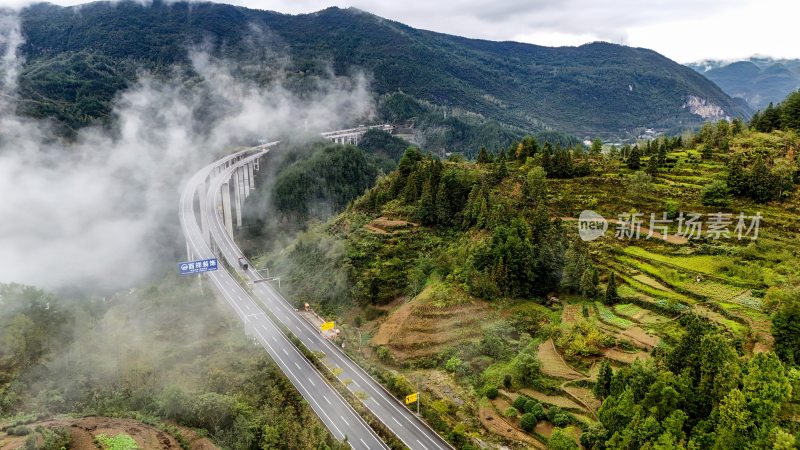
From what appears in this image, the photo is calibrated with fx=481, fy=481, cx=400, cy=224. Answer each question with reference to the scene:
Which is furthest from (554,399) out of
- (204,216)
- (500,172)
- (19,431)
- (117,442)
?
(204,216)

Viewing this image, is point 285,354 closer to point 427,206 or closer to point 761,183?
point 427,206

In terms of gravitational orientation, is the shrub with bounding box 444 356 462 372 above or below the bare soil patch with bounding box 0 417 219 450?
above

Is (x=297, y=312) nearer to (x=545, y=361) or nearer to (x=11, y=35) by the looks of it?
(x=545, y=361)

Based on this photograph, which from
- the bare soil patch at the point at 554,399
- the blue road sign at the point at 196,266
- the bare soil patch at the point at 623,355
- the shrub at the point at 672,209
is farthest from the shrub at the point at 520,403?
the blue road sign at the point at 196,266

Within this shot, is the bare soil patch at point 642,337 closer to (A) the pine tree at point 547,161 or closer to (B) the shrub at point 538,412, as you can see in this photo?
(B) the shrub at point 538,412

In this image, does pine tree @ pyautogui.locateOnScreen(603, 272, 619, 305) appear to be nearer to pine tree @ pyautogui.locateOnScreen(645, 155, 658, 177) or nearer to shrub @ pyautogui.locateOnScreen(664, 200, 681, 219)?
shrub @ pyautogui.locateOnScreen(664, 200, 681, 219)

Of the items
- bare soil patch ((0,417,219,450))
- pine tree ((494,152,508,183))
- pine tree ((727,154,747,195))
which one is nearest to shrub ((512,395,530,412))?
bare soil patch ((0,417,219,450))
